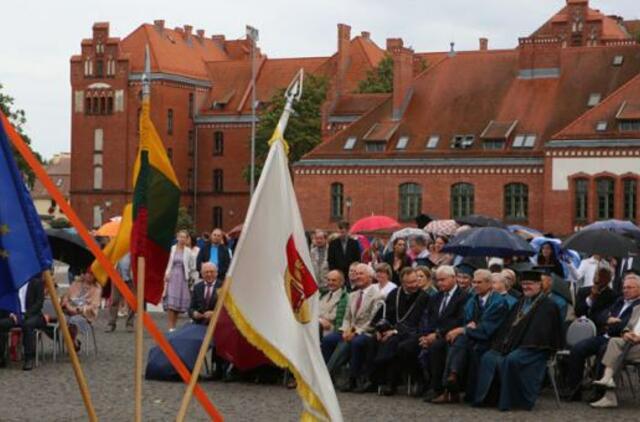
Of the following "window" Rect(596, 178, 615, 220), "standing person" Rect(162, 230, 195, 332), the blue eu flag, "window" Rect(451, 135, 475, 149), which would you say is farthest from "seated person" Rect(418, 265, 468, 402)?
"window" Rect(451, 135, 475, 149)

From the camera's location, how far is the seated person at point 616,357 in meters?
15.6

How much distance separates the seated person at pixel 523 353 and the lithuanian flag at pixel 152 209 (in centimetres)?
656

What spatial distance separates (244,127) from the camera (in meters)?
102

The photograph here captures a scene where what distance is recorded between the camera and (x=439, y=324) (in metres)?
16.4

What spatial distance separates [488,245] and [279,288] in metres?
11.1

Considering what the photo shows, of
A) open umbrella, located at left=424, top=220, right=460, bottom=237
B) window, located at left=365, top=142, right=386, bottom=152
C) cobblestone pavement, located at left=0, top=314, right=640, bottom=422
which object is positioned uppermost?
window, located at left=365, top=142, right=386, bottom=152

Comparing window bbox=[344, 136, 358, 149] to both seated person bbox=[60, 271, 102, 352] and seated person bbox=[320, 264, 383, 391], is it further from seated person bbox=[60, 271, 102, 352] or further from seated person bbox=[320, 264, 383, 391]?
seated person bbox=[320, 264, 383, 391]

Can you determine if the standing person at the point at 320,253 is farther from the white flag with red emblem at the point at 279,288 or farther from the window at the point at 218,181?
the window at the point at 218,181

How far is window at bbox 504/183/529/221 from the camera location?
71812 millimetres

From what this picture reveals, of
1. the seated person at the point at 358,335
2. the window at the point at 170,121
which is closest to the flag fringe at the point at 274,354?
the seated person at the point at 358,335

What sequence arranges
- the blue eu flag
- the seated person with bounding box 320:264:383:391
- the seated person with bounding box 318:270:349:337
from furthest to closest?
the seated person with bounding box 318:270:349:337 < the seated person with bounding box 320:264:383:391 < the blue eu flag

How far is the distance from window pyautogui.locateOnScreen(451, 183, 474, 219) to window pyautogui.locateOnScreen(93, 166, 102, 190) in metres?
31.4

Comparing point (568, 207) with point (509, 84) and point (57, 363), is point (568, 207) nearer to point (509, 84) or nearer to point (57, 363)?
point (509, 84)

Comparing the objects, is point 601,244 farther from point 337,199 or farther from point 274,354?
point 337,199
